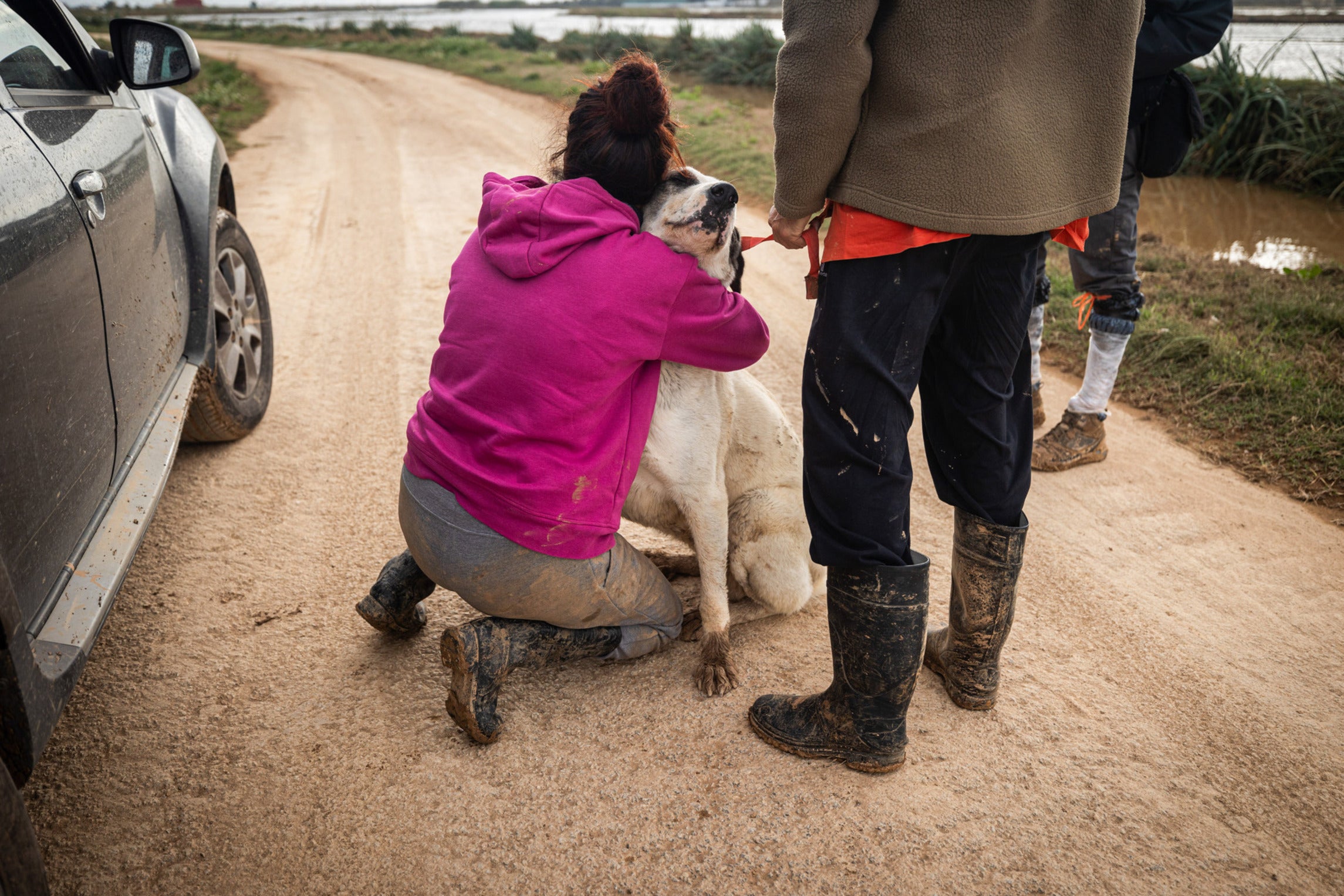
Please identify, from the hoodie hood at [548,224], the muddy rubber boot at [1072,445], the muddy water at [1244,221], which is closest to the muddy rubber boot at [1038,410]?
the muddy rubber boot at [1072,445]

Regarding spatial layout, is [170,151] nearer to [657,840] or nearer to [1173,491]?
[657,840]

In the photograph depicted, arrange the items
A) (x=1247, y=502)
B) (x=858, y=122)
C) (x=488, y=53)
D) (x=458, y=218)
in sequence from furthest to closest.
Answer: (x=488, y=53) → (x=458, y=218) → (x=1247, y=502) → (x=858, y=122)

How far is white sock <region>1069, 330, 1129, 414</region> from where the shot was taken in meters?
4.03

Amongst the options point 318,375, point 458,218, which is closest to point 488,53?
point 458,218

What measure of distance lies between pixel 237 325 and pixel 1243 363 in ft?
18.1

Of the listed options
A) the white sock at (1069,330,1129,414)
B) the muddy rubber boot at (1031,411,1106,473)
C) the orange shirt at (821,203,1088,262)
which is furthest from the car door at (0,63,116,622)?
the white sock at (1069,330,1129,414)

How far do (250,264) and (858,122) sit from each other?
3475 millimetres

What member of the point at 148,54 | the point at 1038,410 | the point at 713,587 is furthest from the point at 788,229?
the point at 1038,410

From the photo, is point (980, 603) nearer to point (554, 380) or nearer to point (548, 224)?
point (554, 380)

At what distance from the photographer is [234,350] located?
3910 mm

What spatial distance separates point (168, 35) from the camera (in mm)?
2922

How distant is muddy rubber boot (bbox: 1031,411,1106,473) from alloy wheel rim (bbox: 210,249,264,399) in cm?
→ 390

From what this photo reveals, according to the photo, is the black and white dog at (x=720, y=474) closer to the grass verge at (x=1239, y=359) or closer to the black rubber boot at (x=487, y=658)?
the grass verge at (x=1239, y=359)

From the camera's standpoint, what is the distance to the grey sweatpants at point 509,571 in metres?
2.22
